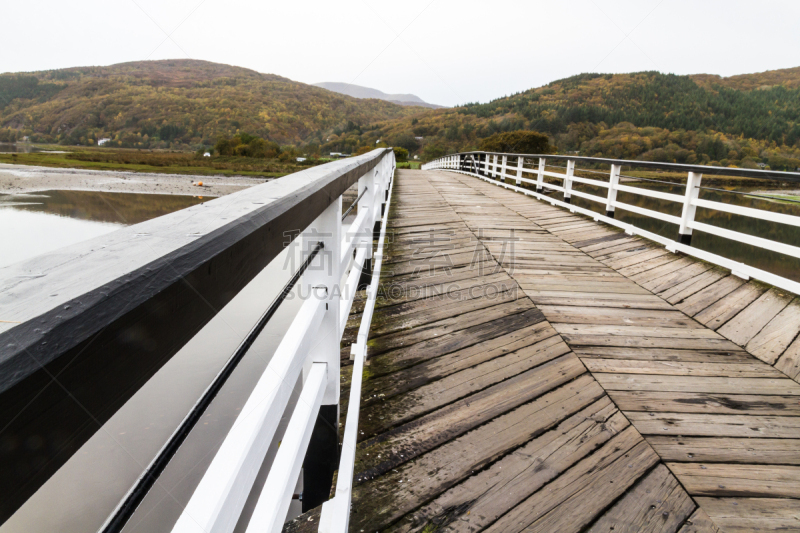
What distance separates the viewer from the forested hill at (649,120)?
45500 mm

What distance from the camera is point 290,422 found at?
3.84 ft

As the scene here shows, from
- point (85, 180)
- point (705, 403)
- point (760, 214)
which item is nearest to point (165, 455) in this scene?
point (705, 403)

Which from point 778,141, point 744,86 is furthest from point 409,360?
point 744,86

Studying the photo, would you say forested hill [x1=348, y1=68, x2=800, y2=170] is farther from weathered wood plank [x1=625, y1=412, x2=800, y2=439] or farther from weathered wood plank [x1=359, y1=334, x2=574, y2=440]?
weathered wood plank [x1=625, y1=412, x2=800, y2=439]

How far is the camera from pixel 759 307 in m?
2.94

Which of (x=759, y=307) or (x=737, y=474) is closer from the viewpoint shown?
(x=737, y=474)

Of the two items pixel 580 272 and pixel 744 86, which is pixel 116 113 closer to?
pixel 580 272

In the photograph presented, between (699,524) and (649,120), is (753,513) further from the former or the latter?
(649,120)

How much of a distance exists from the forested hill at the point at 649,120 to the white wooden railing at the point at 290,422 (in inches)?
1243

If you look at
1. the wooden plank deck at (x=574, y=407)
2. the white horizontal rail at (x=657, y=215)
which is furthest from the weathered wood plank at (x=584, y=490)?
the white horizontal rail at (x=657, y=215)

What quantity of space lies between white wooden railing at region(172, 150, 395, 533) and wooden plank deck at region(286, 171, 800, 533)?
18 centimetres

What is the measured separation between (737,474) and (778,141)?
6422 centimetres

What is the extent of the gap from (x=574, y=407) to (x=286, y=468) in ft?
4.12

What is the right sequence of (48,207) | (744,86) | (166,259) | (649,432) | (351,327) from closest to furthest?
(166,259), (649,432), (351,327), (48,207), (744,86)
